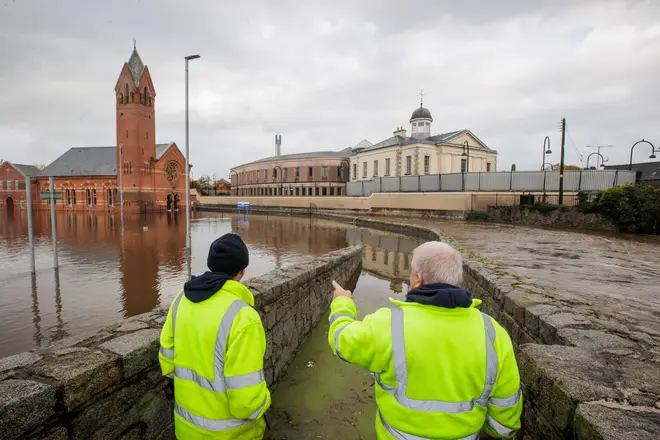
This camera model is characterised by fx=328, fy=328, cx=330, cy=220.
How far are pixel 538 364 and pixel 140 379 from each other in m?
3.21

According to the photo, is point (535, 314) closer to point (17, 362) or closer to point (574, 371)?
point (574, 371)

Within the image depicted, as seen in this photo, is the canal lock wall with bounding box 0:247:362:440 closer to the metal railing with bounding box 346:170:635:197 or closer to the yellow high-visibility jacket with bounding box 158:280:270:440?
the yellow high-visibility jacket with bounding box 158:280:270:440

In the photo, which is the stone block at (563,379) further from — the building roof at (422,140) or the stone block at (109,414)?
the building roof at (422,140)

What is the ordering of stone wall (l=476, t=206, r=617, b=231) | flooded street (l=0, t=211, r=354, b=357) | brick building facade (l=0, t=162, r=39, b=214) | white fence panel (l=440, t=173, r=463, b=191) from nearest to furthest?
flooded street (l=0, t=211, r=354, b=357) → stone wall (l=476, t=206, r=617, b=231) → white fence panel (l=440, t=173, r=463, b=191) → brick building facade (l=0, t=162, r=39, b=214)

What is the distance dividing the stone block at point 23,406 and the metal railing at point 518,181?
30.2 metres

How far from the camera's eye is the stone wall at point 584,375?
186 centimetres

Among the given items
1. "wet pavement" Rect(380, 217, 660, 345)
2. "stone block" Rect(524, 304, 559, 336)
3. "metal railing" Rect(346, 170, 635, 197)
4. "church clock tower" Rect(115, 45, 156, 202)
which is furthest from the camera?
"church clock tower" Rect(115, 45, 156, 202)

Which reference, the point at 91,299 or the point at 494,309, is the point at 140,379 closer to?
the point at 494,309

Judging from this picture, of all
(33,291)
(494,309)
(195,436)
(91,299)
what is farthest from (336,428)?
(33,291)

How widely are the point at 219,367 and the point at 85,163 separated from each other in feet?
199

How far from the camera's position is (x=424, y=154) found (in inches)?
1789

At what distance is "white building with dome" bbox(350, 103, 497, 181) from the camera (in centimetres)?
4566

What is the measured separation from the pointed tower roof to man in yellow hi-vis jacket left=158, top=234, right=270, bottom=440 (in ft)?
171

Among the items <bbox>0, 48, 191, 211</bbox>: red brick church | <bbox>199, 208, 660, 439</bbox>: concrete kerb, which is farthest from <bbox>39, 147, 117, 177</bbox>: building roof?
<bbox>199, 208, 660, 439</bbox>: concrete kerb
